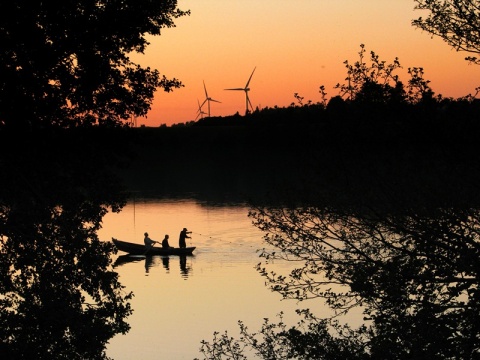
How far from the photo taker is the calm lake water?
38.9 metres

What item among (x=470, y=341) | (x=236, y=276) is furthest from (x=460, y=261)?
(x=236, y=276)

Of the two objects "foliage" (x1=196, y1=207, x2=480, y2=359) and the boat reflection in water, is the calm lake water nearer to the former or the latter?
the boat reflection in water

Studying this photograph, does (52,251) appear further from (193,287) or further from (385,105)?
(193,287)

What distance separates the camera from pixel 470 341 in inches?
442

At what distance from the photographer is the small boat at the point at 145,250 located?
65.1 metres

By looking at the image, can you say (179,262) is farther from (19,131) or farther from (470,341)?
(470,341)

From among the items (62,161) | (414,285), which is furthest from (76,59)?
(414,285)

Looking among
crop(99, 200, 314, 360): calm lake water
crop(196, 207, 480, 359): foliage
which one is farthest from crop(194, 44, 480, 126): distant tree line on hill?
crop(99, 200, 314, 360): calm lake water

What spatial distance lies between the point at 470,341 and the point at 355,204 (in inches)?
154

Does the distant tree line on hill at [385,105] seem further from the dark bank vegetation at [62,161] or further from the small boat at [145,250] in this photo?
the small boat at [145,250]

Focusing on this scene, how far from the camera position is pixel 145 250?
66250mm

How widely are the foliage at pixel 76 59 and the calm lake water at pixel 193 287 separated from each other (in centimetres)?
1698

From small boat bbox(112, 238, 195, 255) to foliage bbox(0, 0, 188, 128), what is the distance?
44337mm

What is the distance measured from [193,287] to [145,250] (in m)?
13.9
